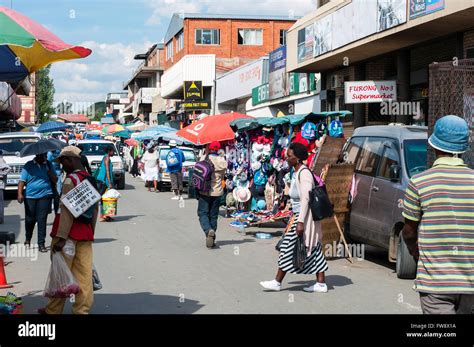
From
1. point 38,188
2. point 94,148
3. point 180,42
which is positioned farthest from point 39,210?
point 180,42

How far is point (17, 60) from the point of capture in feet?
21.0

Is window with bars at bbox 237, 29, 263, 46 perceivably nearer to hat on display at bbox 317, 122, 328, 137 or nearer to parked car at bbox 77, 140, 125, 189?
parked car at bbox 77, 140, 125, 189

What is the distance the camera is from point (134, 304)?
819 cm

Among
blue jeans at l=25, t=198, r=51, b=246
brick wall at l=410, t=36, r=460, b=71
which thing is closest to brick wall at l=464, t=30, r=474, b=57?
brick wall at l=410, t=36, r=460, b=71

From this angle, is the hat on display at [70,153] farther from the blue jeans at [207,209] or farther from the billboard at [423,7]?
the billboard at [423,7]

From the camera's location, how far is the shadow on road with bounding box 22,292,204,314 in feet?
25.6

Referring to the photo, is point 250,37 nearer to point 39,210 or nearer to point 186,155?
point 186,155

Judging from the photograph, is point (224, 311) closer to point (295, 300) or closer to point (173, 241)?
point (295, 300)

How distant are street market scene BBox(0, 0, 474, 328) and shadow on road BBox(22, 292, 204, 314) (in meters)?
0.04

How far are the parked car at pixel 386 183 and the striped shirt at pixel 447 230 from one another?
5174 mm

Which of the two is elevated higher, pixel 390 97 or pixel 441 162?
pixel 390 97
